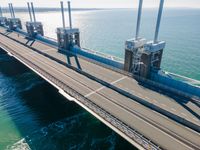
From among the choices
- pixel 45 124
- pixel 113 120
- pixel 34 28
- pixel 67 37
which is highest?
pixel 34 28

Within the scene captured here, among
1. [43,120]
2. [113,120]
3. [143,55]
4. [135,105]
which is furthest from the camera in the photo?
[143,55]

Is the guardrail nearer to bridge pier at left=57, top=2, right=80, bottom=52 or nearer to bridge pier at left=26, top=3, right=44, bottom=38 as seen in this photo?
bridge pier at left=57, top=2, right=80, bottom=52

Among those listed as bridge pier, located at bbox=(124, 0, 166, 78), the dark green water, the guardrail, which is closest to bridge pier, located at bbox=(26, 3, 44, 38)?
the dark green water

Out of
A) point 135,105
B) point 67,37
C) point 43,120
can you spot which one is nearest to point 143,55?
point 135,105

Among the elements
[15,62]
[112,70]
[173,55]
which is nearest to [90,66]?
[112,70]

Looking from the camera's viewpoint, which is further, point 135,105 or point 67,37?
point 67,37

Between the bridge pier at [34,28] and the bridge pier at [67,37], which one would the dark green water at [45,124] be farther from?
the bridge pier at [34,28]

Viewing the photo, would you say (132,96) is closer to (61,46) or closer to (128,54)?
(128,54)

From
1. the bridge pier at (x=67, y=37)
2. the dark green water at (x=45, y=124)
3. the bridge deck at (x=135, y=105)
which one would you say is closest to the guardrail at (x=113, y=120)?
the bridge deck at (x=135, y=105)

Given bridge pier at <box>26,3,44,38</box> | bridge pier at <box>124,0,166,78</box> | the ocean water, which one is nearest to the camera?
the ocean water

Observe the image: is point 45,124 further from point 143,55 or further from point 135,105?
point 143,55

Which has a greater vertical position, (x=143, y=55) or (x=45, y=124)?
(x=143, y=55)
